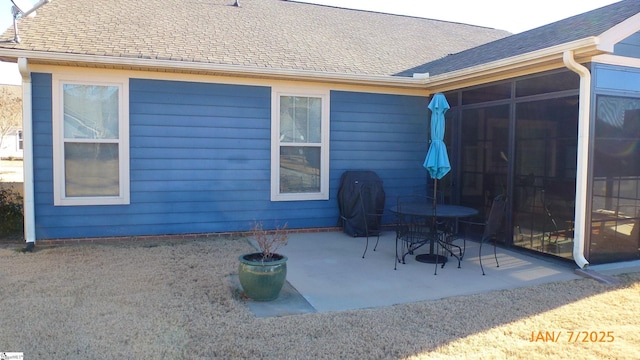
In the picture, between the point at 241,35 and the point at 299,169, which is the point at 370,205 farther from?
the point at 241,35

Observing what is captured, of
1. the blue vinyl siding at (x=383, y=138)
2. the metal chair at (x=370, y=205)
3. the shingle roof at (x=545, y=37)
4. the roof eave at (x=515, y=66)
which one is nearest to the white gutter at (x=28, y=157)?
the blue vinyl siding at (x=383, y=138)

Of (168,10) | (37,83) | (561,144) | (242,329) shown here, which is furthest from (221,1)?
(242,329)

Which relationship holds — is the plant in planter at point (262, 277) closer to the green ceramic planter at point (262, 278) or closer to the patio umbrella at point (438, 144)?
the green ceramic planter at point (262, 278)

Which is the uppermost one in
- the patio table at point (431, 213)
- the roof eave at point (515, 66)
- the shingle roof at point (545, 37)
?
the shingle roof at point (545, 37)

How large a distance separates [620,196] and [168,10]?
764cm

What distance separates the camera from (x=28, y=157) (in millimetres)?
5875

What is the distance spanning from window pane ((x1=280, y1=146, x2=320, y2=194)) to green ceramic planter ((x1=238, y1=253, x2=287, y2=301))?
3.26m

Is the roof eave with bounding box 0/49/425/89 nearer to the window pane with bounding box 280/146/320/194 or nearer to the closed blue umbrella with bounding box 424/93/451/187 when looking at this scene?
the window pane with bounding box 280/146/320/194

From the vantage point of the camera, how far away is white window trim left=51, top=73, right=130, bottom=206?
603 cm

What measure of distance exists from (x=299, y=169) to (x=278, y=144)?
0.55 metres

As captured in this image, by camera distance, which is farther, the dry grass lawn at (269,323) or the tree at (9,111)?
the tree at (9,111)

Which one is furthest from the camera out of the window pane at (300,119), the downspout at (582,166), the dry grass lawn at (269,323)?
the window pane at (300,119)

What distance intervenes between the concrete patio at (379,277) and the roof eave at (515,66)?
236cm

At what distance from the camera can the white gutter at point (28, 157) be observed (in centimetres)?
579
